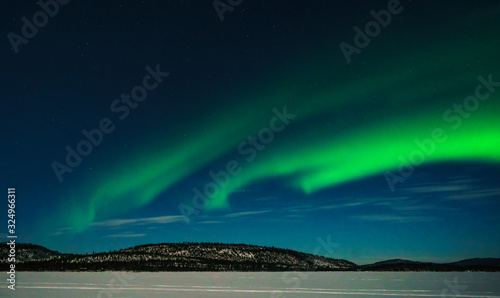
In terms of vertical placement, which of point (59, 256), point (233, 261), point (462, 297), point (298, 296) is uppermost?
point (233, 261)

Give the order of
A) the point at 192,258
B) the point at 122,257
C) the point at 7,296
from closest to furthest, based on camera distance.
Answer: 1. the point at 7,296
2. the point at 122,257
3. the point at 192,258

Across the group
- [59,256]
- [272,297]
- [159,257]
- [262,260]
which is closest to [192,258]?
[159,257]

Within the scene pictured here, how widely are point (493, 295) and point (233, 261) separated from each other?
6389 inches

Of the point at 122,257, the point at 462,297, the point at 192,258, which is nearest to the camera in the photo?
the point at 462,297

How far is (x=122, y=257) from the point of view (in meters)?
178

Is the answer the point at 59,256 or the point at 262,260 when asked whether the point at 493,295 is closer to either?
the point at 262,260

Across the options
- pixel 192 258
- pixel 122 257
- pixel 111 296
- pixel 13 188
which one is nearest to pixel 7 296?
pixel 111 296

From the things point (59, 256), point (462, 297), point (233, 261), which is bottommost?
point (59, 256)

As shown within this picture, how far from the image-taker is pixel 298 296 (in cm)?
2844

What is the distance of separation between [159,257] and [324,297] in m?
165

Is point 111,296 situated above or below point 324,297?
below

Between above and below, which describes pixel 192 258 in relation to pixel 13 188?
above

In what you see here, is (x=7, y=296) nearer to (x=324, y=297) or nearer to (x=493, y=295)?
(x=324, y=297)

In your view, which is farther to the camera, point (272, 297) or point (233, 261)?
point (233, 261)
